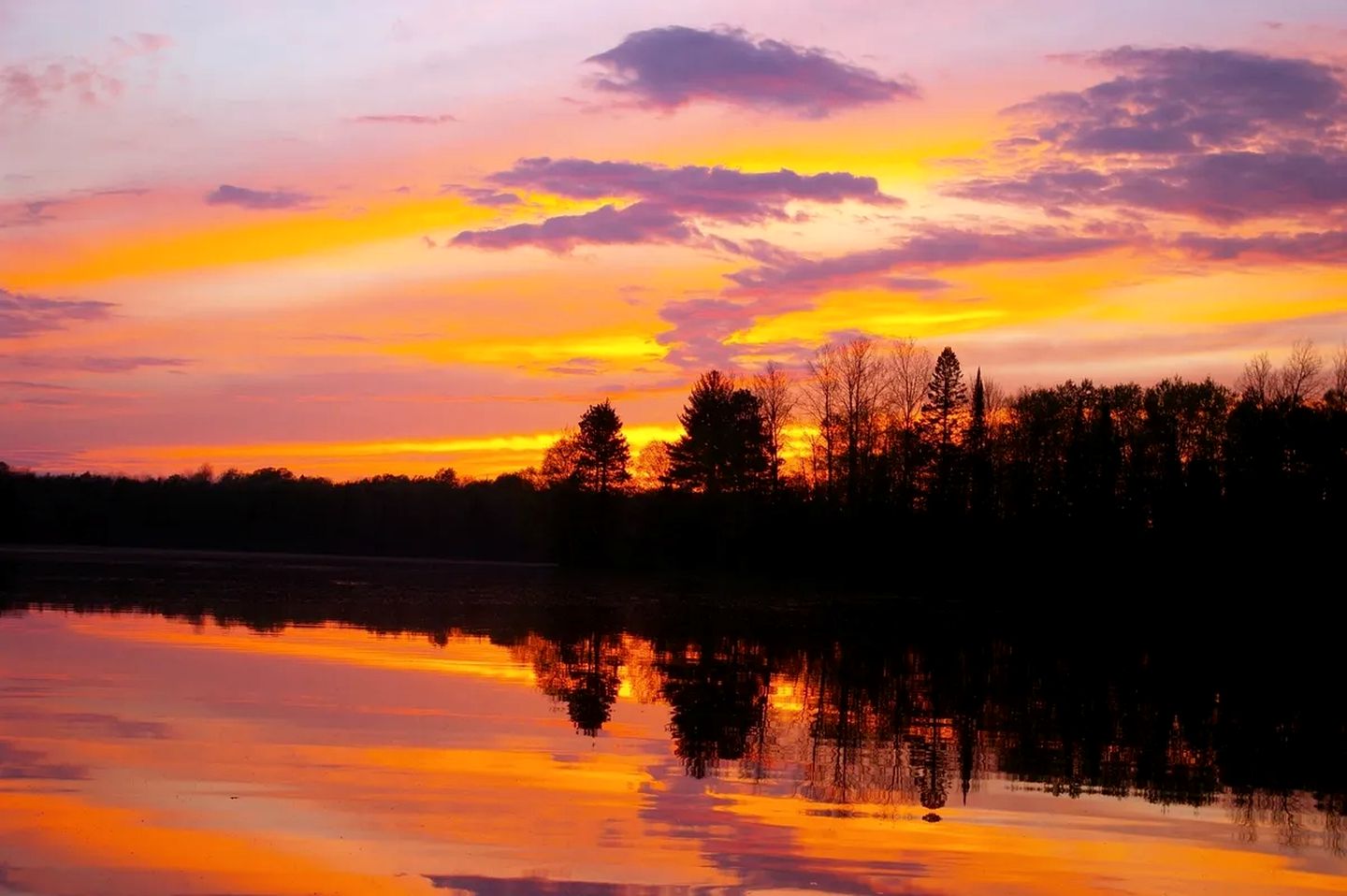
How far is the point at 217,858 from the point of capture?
12.4 metres

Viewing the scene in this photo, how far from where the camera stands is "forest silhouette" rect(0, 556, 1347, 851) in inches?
728

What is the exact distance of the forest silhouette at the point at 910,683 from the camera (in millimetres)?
18484

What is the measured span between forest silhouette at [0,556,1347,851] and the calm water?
154 mm

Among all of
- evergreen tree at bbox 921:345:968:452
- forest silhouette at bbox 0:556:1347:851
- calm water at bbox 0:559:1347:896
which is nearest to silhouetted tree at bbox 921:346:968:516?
evergreen tree at bbox 921:345:968:452

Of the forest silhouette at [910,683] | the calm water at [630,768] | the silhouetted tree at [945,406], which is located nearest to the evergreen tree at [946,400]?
the silhouetted tree at [945,406]

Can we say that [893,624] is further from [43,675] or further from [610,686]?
[43,675]

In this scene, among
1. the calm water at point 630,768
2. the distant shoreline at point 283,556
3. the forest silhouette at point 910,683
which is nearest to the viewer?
the calm water at point 630,768

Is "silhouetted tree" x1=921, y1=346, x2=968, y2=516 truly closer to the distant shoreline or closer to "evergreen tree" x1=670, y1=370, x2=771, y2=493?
"evergreen tree" x1=670, y1=370, x2=771, y2=493

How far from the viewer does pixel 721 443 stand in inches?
4070

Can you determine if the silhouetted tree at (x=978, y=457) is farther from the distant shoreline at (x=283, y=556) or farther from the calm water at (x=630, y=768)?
the calm water at (x=630, y=768)

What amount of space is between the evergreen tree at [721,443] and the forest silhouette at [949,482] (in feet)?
0.53

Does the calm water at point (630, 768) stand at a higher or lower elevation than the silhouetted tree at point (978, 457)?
lower

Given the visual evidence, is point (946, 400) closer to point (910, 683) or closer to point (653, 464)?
point (653, 464)

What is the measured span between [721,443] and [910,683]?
7326 cm
